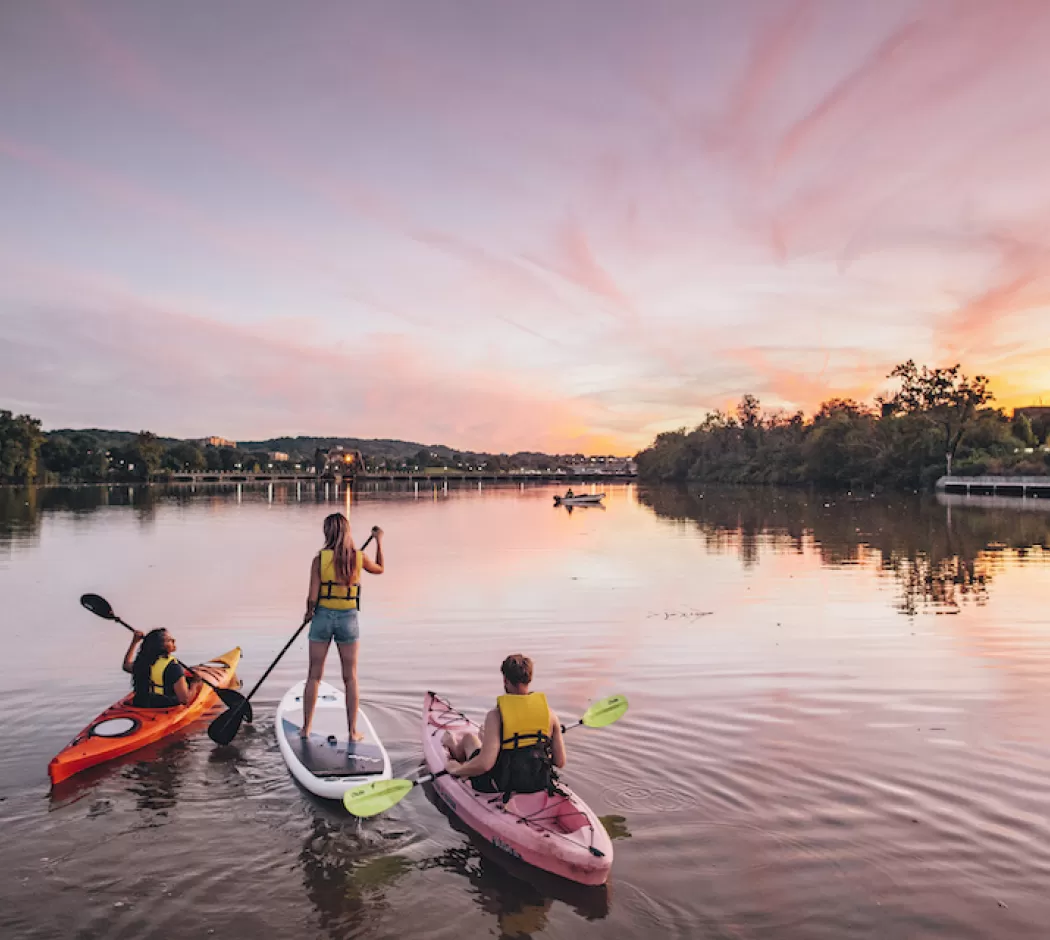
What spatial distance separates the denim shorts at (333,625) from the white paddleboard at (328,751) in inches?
45.3

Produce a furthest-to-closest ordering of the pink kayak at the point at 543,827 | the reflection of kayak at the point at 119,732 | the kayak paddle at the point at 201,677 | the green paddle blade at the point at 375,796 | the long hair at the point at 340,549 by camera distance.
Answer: the kayak paddle at the point at 201,677, the long hair at the point at 340,549, the reflection of kayak at the point at 119,732, the green paddle blade at the point at 375,796, the pink kayak at the point at 543,827

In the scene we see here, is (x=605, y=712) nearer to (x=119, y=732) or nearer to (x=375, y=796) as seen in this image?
(x=375, y=796)

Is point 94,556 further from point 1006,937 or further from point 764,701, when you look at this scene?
point 1006,937

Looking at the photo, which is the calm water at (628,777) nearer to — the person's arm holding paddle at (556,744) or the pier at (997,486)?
the person's arm holding paddle at (556,744)

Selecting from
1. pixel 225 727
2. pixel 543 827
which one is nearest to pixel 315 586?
pixel 225 727

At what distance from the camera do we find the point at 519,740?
7.44 meters

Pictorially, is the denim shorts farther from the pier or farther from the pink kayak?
the pier

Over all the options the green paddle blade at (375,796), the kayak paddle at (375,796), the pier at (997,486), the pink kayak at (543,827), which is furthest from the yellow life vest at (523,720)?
the pier at (997,486)

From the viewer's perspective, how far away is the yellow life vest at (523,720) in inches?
289

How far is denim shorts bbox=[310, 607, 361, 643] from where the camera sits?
9586 mm

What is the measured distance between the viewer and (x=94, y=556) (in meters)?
35.0

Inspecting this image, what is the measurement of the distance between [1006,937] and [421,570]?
2501 cm

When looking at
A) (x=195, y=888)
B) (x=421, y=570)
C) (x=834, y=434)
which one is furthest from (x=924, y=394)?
(x=195, y=888)

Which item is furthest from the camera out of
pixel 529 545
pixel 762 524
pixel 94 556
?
pixel 762 524
